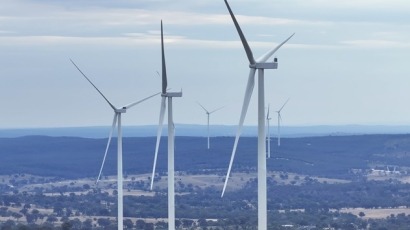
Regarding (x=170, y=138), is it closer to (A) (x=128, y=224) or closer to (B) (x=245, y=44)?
(B) (x=245, y=44)

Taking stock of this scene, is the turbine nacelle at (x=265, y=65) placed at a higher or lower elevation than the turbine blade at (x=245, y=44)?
lower

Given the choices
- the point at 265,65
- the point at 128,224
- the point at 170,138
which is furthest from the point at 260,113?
the point at 128,224

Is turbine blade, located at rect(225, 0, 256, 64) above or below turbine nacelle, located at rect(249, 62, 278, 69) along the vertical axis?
above

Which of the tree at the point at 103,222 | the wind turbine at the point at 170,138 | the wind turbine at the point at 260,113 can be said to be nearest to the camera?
the wind turbine at the point at 260,113

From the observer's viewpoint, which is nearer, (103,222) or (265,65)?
(265,65)

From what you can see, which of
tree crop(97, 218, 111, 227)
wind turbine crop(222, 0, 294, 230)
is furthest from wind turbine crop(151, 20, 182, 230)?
tree crop(97, 218, 111, 227)

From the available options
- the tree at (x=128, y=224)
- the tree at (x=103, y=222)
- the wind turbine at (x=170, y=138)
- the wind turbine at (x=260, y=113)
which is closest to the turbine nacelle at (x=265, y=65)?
the wind turbine at (x=260, y=113)

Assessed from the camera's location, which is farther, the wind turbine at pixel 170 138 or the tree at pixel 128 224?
the tree at pixel 128 224

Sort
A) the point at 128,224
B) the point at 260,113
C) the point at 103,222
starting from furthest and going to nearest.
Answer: the point at 103,222, the point at 128,224, the point at 260,113

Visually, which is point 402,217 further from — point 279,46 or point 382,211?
point 279,46

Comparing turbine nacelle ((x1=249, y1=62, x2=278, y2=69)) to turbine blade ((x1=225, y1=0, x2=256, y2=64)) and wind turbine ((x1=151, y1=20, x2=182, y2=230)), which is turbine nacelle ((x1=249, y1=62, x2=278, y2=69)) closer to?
turbine blade ((x1=225, y1=0, x2=256, y2=64))

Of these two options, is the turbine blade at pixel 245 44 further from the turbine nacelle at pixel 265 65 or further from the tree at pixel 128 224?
the tree at pixel 128 224

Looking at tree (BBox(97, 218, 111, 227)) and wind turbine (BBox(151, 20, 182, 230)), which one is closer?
wind turbine (BBox(151, 20, 182, 230))
